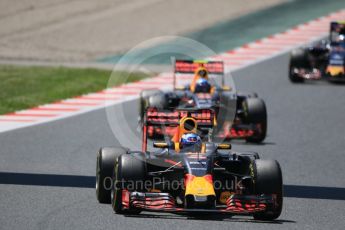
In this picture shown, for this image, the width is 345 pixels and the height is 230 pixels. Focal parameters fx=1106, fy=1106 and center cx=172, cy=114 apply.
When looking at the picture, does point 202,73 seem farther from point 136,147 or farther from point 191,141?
point 191,141

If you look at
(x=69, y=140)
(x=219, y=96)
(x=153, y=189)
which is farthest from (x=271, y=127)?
(x=153, y=189)

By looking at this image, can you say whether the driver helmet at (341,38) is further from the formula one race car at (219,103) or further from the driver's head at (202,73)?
the driver's head at (202,73)

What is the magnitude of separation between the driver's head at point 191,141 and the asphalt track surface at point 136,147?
117 centimetres

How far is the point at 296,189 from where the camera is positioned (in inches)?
673

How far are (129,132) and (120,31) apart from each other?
58.6ft

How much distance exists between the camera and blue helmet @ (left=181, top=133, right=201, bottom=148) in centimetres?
1512

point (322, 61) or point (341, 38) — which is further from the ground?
point (341, 38)

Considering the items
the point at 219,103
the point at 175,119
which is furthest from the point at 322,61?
the point at 175,119

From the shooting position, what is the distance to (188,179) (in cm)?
1429

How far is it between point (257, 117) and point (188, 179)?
842 centimetres

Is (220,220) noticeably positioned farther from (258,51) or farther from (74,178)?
(258,51)

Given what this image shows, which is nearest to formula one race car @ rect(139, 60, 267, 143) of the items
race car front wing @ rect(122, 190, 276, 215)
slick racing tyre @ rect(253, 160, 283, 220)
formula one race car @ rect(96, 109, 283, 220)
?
formula one race car @ rect(96, 109, 283, 220)

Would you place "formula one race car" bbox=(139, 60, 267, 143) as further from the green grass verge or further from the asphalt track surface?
the green grass verge

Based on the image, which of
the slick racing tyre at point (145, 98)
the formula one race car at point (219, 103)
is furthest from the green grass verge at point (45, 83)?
the formula one race car at point (219, 103)
